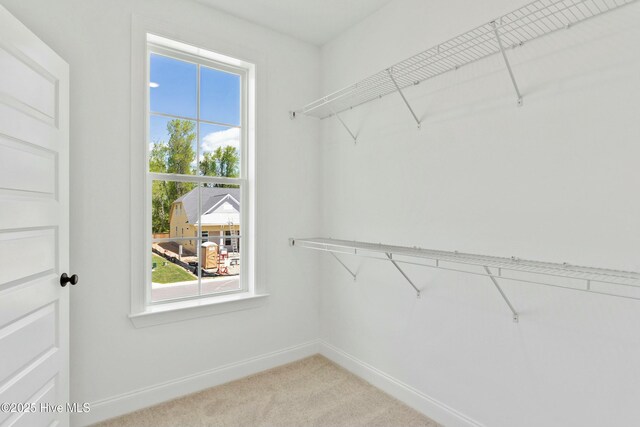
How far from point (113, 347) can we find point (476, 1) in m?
2.68

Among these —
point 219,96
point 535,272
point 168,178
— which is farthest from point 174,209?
point 535,272

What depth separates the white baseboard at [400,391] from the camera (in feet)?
5.98

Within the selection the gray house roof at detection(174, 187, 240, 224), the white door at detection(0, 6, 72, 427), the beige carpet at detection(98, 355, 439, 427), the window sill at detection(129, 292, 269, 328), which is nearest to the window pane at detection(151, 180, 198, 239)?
the gray house roof at detection(174, 187, 240, 224)

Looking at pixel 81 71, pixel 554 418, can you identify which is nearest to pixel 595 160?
pixel 554 418

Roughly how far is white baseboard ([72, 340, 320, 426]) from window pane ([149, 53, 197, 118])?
1.72 metres

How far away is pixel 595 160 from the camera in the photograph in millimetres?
1337

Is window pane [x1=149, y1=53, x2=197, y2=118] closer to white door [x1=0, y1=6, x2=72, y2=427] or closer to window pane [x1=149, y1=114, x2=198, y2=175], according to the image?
window pane [x1=149, y1=114, x2=198, y2=175]

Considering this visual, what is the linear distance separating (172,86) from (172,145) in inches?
15.3

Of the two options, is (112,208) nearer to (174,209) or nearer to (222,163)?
(174,209)

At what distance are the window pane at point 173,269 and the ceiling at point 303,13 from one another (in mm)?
1593

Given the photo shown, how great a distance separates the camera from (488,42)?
1640 millimetres

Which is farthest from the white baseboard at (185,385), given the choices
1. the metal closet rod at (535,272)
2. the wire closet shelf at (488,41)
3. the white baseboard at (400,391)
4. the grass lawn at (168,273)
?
the wire closet shelf at (488,41)

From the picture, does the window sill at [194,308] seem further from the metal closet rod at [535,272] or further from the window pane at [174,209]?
the metal closet rod at [535,272]

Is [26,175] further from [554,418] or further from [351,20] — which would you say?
[554,418]
